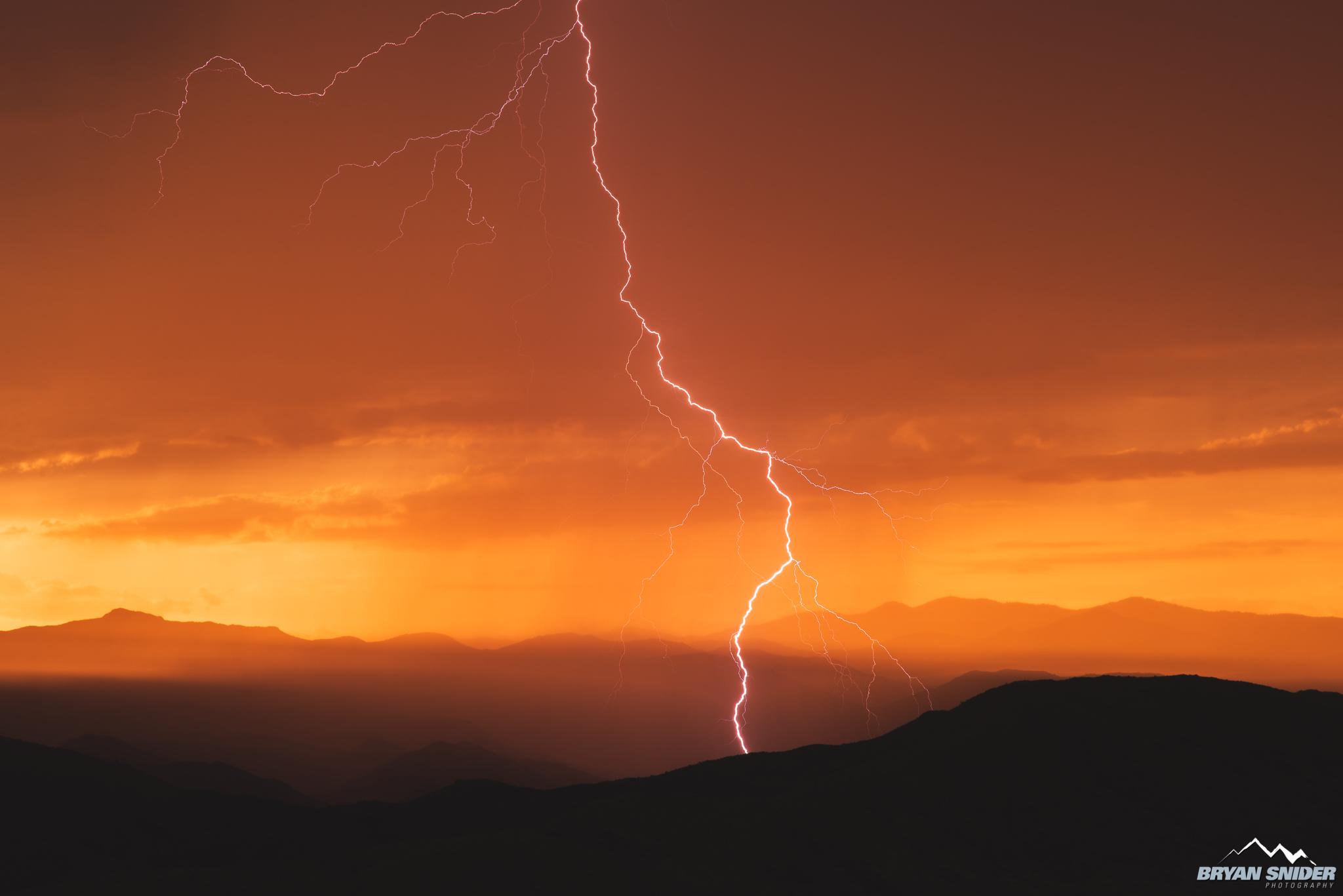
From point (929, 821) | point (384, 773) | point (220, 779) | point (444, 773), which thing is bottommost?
point (384, 773)

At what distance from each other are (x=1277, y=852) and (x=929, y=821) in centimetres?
838

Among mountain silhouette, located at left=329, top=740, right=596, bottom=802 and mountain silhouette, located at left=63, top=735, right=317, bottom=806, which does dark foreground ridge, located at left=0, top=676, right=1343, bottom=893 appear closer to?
mountain silhouette, located at left=63, top=735, right=317, bottom=806

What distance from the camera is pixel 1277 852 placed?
85.0ft

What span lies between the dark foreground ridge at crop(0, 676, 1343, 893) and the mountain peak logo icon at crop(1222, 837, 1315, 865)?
29 centimetres

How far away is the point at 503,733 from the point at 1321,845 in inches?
6982

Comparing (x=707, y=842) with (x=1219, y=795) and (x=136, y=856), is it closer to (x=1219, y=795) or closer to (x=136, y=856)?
(x=1219, y=795)

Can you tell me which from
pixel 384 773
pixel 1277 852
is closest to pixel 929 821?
pixel 1277 852

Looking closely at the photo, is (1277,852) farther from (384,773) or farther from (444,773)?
(384,773)

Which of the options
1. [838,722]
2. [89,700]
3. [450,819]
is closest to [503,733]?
[838,722]

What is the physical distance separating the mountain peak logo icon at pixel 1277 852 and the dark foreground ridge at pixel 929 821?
0.94 feet

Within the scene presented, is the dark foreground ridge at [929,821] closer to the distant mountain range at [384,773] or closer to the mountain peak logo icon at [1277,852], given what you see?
the mountain peak logo icon at [1277,852]

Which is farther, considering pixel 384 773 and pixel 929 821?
pixel 384 773

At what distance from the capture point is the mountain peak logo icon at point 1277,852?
2553 cm

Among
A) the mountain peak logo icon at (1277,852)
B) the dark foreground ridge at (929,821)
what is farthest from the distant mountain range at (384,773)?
the mountain peak logo icon at (1277,852)
